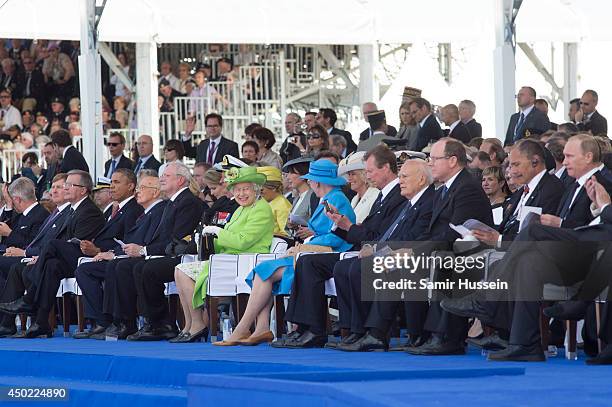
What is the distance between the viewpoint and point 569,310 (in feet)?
26.1

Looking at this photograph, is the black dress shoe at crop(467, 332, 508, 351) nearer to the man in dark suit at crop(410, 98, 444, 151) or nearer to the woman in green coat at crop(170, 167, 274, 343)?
the woman in green coat at crop(170, 167, 274, 343)

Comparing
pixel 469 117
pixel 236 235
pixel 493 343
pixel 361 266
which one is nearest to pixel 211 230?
pixel 236 235

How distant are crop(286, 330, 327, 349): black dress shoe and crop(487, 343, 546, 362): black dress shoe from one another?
183 cm

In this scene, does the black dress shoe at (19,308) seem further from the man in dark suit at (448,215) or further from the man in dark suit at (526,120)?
the man in dark suit at (526,120)

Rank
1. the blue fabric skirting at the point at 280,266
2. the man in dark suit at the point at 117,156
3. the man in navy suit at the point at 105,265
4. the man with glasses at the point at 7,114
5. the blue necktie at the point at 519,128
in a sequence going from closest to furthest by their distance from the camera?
the blue fabric skirting at the point at 280,266 → the man in navy suit at the point at 105,265 → the blue necktie at the point at 519,128 → the man in dark suit at the point at 117,156 → the man with glasses at the point at 7,114

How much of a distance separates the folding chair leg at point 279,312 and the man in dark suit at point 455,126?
3770 mm

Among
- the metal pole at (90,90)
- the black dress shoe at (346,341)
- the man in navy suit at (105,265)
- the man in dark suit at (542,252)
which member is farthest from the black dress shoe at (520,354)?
the metal pole at (90,90)

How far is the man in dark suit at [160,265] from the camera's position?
1098 centimetres

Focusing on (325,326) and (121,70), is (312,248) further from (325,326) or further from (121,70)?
(121,70)

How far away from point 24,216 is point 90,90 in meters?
2.80

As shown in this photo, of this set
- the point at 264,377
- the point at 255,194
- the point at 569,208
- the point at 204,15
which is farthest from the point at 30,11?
the point at 264,377

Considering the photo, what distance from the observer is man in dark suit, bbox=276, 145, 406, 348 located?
376 inches

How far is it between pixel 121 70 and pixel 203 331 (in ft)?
31.7

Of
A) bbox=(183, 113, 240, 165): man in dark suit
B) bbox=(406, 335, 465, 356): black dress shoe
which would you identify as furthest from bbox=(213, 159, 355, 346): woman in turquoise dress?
bbox=(183, 113, 240, 165): man in dark suit
